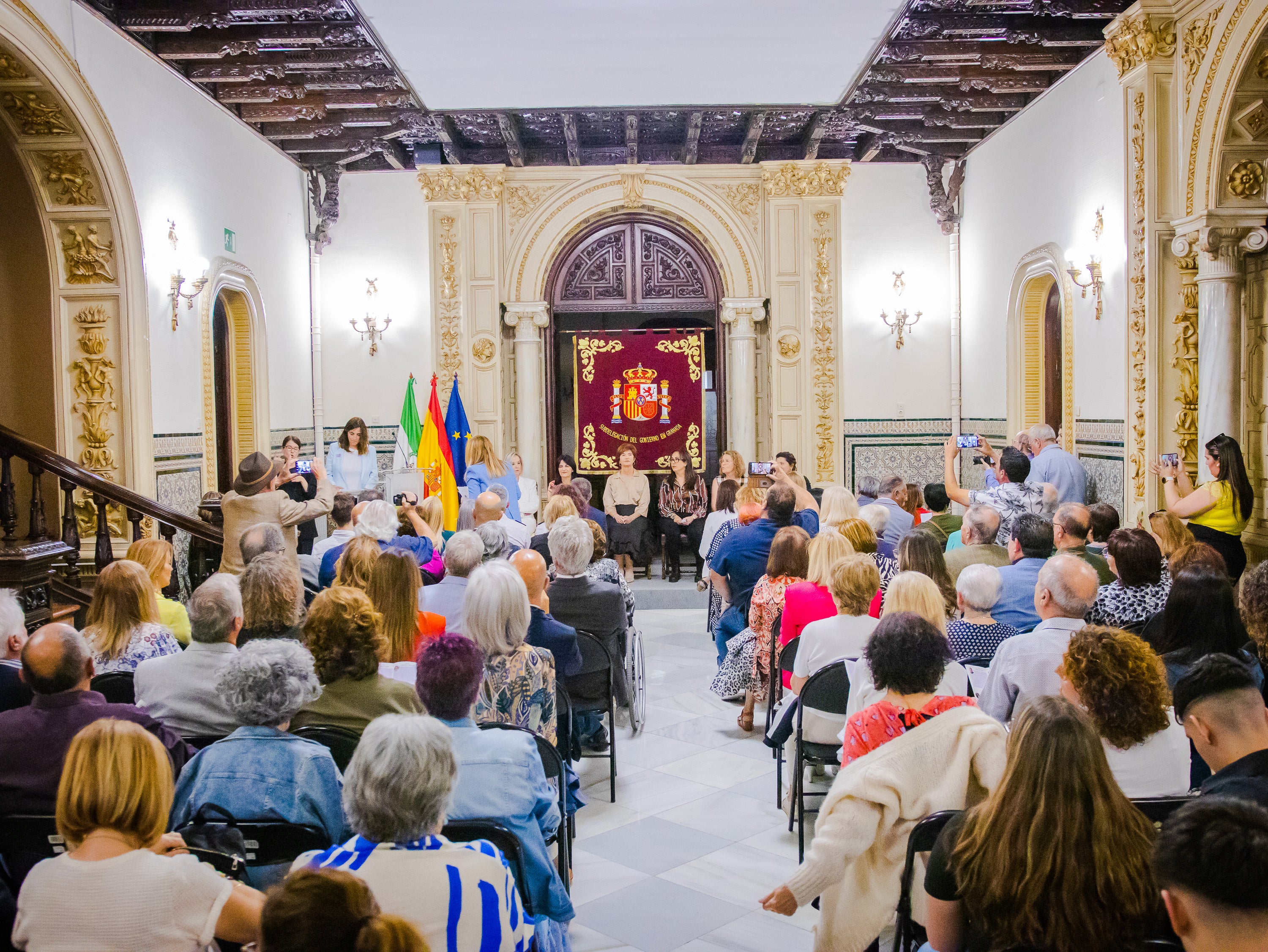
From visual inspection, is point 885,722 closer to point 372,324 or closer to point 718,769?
point 718,769

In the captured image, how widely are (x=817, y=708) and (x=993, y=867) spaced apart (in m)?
1.75

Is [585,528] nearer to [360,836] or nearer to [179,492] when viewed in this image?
[360,836]

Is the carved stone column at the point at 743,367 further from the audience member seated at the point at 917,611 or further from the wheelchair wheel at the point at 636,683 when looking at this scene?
the audience member seated at the point at 917,611

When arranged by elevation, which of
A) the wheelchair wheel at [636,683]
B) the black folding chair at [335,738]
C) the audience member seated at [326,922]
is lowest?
the wheelchair wheel at [636,683]

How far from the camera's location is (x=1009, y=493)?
581 centimetres

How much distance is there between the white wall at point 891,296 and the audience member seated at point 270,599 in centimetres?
781

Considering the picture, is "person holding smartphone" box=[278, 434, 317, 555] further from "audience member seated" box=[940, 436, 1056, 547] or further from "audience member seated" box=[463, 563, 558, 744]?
"audience member seated" box=[940, 436, 1056, 547]

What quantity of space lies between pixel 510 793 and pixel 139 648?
5.46 feet

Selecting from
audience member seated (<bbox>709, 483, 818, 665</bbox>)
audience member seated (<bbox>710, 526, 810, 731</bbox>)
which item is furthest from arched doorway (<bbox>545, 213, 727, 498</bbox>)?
audience member seated (<bbox>710, 526, 810, 731</bbox>)

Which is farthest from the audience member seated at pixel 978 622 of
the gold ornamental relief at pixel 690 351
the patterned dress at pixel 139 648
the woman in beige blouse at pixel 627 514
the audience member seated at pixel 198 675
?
the gold ornamental relief at pixel 690 351

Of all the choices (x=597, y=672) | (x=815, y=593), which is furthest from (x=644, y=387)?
(x=597, y=672)

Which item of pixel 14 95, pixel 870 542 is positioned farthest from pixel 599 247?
pixel 870 542

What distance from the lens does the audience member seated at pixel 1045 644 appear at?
9.35ft

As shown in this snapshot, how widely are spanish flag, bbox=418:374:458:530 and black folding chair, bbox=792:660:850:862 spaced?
4788 mm
